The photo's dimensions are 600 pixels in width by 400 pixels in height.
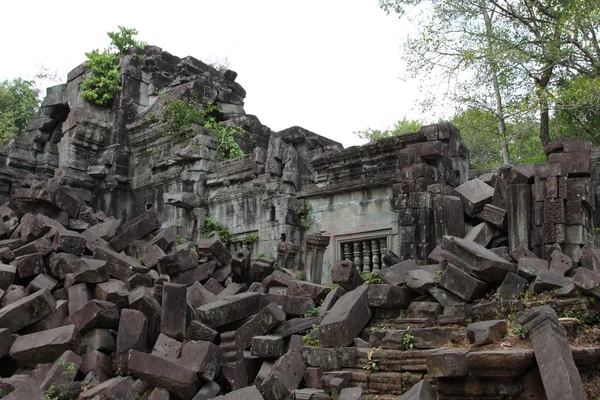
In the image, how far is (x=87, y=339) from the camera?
289 inches

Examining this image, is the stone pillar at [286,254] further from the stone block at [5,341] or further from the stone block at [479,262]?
the stone block at [5,341]

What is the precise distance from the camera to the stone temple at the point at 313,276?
5.22m

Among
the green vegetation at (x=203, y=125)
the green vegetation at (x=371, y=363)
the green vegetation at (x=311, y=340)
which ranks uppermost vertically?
the green vegetation at (x=203, y=125)

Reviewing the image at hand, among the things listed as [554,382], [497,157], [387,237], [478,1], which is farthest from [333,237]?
[497,157]

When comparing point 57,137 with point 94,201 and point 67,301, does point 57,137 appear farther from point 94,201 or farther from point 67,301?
point 67,301

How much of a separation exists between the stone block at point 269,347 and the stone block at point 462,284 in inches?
76.1

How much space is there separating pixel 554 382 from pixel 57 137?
15.4m

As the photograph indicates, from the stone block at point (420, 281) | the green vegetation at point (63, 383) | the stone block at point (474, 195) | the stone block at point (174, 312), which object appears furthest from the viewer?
the stone block at point (474, 195)

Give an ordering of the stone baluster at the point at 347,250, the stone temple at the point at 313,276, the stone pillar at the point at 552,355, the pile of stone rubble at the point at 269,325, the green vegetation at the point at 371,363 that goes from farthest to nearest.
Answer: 1. the stone baluster at the point at 347,250
2. the green vegetation at the point at 371,363
3. the stone temple at the point at 313,276
4. the pile of stone rubble at the point at 269,325
5. the stone pillar at the point at 552,355

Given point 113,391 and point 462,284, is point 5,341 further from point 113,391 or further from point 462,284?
point 462,284

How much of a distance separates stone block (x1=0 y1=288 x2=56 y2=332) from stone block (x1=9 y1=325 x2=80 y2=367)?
0.90 ft

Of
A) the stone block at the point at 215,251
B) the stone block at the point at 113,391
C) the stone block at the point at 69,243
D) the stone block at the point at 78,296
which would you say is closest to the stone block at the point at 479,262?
the stone block at the point at 113,391

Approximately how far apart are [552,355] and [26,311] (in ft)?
20.5

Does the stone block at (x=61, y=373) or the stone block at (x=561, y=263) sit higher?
the stone block at (x=561, y=263)
